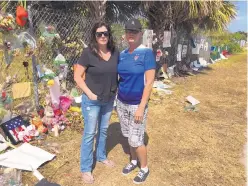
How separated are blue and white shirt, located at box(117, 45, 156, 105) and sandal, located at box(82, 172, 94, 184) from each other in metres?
1.03

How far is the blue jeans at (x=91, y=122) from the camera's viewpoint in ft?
9.08

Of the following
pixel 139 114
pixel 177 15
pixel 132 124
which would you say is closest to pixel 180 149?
pixel 132 124

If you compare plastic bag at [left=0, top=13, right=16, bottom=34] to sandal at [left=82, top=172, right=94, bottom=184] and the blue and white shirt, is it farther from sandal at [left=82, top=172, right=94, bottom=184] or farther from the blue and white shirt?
sandal at [left=82, top=172, right=94, bottom=184]

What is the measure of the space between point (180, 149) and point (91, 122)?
5.88ft

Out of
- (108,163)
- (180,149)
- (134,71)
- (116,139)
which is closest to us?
(134,71)

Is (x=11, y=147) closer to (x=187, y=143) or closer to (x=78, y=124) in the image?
(x=78, y=124)

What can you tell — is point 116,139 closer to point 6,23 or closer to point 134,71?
point 134,71

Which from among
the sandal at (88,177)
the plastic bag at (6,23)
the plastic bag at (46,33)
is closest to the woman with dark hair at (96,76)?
the sandal at (88,177)

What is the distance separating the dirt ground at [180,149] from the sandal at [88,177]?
0.28ft

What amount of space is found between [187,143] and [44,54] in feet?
10.9

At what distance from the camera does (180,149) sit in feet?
12.9

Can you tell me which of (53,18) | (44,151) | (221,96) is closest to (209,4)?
(221,96)

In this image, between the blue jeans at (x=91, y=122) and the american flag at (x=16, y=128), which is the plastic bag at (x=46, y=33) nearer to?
the american flag at (x=16, y=128)

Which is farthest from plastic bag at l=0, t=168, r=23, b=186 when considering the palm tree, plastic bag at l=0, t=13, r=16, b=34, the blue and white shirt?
the palm tree
